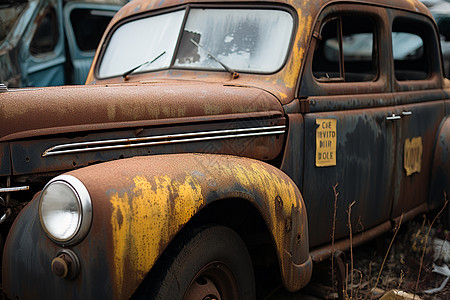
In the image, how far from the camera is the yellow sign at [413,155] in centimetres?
343

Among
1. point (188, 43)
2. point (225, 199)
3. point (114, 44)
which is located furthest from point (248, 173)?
point (114, 44)

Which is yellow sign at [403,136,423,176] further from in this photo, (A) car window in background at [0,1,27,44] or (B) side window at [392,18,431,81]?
(A) car window in background at [0,1,27,44]

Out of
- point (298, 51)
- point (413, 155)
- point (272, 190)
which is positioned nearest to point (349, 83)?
point (298, 51)

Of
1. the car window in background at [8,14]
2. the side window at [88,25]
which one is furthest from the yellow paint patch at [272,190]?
the side window at [88,25]

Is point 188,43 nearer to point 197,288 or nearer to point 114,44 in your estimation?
point 114,44

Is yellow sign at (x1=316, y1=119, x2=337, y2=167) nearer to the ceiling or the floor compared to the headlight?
nearer to the floor

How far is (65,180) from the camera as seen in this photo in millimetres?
1732

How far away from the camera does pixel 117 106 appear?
210 centimetres

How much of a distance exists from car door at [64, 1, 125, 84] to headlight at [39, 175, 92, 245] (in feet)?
18.5

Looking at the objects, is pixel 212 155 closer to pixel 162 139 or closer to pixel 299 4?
pixel 162 139

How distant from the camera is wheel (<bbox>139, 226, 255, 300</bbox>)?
1873 millimetres

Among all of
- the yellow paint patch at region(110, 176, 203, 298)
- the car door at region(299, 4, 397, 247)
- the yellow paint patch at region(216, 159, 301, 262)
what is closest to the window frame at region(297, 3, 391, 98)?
the car door at region(299, 4, 397, 247)

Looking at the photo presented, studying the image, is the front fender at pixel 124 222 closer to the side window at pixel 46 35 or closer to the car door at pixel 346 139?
the car door at pixel 346 139

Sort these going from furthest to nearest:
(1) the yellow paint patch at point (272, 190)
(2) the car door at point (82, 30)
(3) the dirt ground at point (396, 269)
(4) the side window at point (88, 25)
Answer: (4) the side window at point (88, 25) → (2) the car door at point (82, 30) → (3) the dirt ground at point (396, 269) → (1) the yellow paint patch at point (272, 190)
